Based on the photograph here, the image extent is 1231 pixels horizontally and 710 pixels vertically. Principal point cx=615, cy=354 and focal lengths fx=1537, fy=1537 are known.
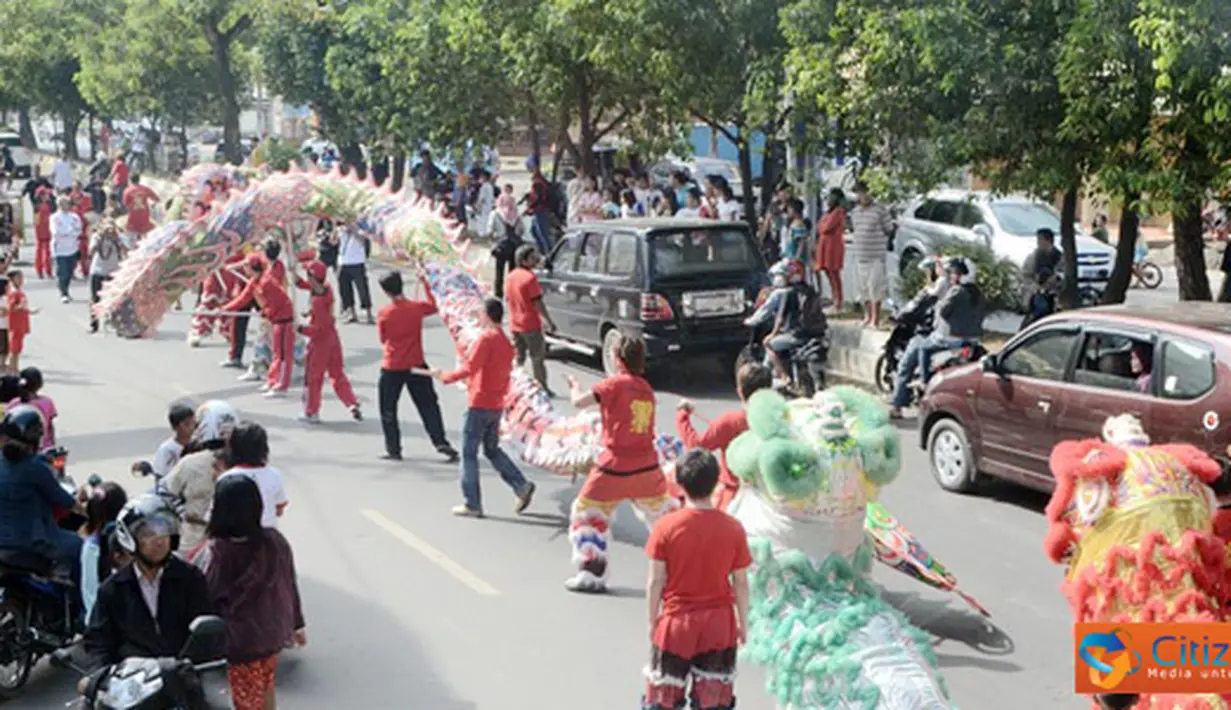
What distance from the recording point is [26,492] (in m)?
7.83

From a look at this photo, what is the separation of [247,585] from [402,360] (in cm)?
662

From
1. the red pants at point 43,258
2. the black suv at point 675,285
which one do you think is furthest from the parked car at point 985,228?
the red pants at point 43,258

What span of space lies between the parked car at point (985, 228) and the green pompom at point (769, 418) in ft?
53.7

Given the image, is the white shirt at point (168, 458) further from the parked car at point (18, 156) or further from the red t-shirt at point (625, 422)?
the parked car at point (18, 156)

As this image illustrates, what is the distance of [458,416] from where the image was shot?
600 inches

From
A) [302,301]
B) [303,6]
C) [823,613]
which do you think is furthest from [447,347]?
[303,6]

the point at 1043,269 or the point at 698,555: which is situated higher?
the point at 1043,269

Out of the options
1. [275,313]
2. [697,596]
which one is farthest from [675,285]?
[697,596]

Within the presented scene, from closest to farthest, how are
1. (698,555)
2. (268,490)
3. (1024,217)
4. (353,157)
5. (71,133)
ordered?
(698,555) → (268,490) → (1024,217) → (353,157) → (71,133)

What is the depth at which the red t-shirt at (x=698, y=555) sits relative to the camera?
6.44m

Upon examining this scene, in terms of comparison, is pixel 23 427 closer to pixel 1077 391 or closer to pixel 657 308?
pixel 1077 391

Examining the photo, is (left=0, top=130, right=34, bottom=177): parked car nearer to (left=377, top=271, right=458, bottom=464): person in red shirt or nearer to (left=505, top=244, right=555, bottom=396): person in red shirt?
(left=505, top=244, right=555, bottom=396): person in red shirt

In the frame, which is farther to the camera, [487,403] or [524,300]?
[524,300]

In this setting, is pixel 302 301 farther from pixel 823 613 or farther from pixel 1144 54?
pixel 823 613
